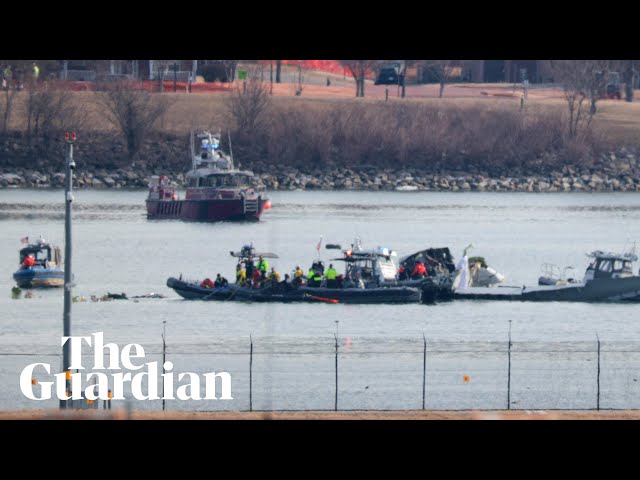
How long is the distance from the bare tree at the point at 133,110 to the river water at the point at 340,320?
15043 millimetres

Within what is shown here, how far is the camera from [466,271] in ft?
180

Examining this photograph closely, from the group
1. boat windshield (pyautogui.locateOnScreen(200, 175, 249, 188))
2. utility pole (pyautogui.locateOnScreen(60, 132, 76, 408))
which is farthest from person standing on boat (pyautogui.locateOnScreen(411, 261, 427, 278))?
boat windshield (pyautogui.locateOnScreen(200, 175, 249, 188))

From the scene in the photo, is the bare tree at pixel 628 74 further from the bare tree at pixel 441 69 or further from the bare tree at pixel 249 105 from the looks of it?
the bare tree at pixel 249 105

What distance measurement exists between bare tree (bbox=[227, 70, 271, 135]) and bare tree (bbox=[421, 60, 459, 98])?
607 inches

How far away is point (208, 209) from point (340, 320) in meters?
39.1

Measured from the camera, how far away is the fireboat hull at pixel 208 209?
85875 mm

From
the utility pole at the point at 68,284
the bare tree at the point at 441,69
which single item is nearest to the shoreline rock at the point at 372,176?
the bare tree at the point at 441,69

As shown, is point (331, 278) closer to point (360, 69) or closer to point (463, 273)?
point (463, 273)

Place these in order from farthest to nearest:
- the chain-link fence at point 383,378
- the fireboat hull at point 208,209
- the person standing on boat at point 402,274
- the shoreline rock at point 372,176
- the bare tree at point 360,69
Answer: the bare tree at point 360,69
the shoreline rock at point 372,176
the fireboat hull at point 208,209
the person standing on boat at point 402,274
the chain-link fence at point 383,378

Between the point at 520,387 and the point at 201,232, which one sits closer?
the point at 520,387

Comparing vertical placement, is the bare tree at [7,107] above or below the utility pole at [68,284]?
above
